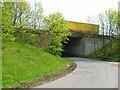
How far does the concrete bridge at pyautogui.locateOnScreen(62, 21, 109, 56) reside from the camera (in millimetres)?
59656

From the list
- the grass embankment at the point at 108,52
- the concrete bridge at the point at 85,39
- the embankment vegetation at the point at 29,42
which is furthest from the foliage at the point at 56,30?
the concrete bridge at the point at 85,39

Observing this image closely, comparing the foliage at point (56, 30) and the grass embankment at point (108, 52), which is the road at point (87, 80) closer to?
the foliage at point (56, 30)

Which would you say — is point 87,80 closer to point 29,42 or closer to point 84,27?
point 29,42

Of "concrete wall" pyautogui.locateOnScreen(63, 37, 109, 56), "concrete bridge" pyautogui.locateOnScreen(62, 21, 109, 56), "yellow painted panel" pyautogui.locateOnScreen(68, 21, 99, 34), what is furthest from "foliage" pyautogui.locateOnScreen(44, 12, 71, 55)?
"concrete wall" pyautogui.locateOnScreen(63, 37, 109, 56)

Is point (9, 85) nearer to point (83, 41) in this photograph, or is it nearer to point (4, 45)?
point (4, 45)

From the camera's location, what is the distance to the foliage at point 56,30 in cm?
4044

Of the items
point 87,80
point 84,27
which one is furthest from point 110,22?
point 87,80

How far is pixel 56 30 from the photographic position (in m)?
42.3

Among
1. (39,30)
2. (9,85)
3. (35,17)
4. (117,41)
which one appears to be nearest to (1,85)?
(9,85)

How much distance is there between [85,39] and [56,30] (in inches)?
738

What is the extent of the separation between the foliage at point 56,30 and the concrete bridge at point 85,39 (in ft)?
47.9

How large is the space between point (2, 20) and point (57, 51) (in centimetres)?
1901

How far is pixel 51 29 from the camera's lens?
137ft

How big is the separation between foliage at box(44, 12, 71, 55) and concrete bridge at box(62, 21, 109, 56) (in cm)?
1459
